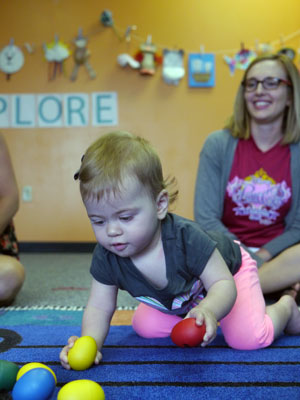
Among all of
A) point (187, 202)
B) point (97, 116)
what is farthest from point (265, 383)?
point (97, 116)

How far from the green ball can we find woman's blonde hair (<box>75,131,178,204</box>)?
11.7 inches

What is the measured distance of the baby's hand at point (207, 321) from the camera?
63 centimetres

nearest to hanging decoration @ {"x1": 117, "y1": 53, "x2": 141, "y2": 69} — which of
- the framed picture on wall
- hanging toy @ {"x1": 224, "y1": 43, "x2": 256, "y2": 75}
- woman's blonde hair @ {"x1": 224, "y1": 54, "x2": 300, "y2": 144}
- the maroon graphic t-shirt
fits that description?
the framed picture on wall

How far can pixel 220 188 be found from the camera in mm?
1403

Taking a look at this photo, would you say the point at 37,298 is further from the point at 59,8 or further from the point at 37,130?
the point at 59,8

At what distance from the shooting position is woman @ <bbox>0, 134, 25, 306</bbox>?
1222 mm

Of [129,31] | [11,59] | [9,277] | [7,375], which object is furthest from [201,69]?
[7,375]

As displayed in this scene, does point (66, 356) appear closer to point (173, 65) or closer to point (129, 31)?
point (173, 65)

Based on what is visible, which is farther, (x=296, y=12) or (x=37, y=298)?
(x=296, y=12)

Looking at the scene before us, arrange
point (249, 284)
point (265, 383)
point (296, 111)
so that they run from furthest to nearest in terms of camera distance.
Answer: point (296, 111)
point (249, 284)
point (265, 383)

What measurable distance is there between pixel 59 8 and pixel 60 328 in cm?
231

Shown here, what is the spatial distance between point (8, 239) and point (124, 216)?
0.78 metres

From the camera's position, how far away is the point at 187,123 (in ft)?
8.80

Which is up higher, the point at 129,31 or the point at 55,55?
the point at 129,31
